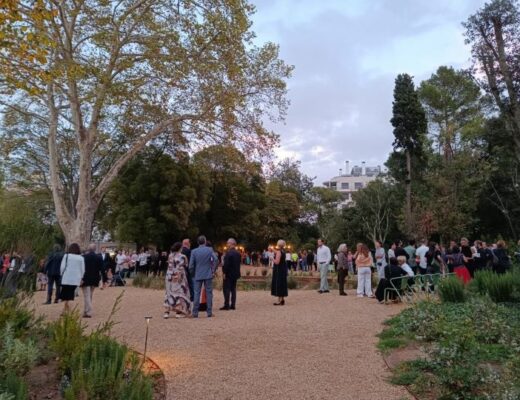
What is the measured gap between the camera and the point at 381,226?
145ft

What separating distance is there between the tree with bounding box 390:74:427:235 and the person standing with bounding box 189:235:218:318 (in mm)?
30343

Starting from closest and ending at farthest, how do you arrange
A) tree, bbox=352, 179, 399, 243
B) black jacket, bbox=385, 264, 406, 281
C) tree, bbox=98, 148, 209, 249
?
black jacket, bbox=385, 264, 406, 281 < tree, bbox=98, 148, 209, 249 < tree, bbox=352, 179, 399, 243

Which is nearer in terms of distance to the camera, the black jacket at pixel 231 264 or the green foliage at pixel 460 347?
the green foliage at pixel 460 347

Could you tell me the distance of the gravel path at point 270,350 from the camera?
5285mm

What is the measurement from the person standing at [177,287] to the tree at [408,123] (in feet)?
100

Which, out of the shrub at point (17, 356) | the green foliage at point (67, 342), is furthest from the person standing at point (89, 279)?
the shrub at point (17, 356)

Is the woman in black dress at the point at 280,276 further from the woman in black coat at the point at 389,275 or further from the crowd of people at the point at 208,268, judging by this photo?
the woman in black coat at the point at 389,275

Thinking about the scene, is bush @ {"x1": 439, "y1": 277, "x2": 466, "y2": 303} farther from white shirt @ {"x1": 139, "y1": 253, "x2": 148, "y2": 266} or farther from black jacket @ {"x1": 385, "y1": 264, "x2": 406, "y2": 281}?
white shirt @ {"x1": 139, "y1": 253, "x2": 148, "y2": 266}

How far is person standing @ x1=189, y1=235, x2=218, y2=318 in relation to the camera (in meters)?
10.7

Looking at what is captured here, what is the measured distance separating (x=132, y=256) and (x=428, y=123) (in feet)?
98.9

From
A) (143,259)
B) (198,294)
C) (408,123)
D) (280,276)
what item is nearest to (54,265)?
→ (198,294)

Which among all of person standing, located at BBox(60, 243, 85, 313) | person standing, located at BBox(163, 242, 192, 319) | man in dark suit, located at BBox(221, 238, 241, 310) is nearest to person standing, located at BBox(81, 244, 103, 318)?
person standing, located at BBox(60, 243, 85, 313)

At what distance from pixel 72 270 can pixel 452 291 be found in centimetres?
792

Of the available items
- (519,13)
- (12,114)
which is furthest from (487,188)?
(12,114)
